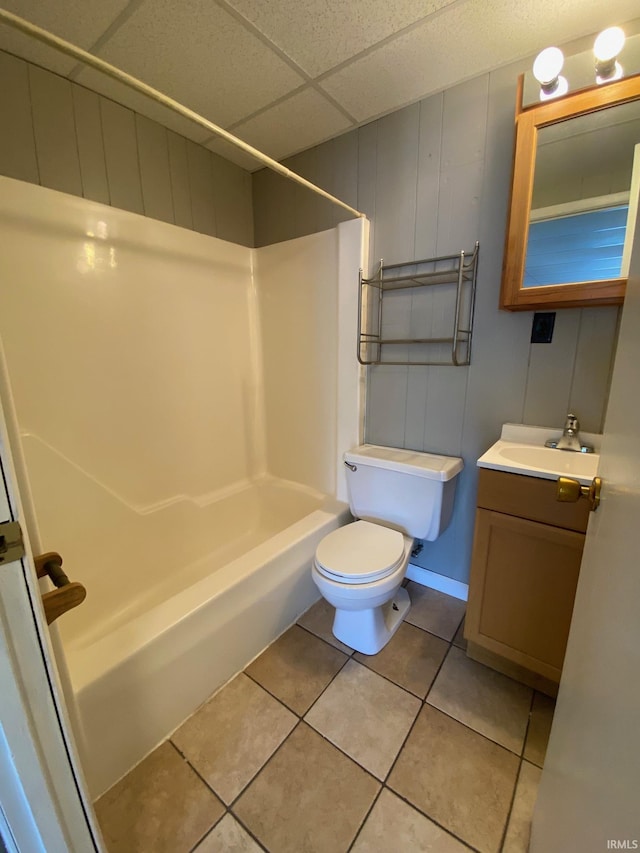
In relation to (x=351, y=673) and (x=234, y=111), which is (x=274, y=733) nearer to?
(x=351, y=673)

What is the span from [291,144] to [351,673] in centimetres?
250

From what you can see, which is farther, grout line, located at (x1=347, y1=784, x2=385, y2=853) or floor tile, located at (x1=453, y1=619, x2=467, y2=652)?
floor tile, located at (x1=453, y1=619, x2=467, y2=652)

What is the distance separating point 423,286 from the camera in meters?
1.61

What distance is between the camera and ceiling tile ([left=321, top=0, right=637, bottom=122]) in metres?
1.09

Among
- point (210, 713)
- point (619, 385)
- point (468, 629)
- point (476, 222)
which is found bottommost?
point (210, 713)

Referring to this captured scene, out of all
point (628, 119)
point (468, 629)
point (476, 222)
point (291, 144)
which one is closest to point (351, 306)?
point (476, 222)

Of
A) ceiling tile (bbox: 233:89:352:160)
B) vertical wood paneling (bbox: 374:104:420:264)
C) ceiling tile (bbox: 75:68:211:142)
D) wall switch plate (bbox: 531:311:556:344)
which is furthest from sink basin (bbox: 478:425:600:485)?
ceiling tile (bbox: 75:68:211:142)

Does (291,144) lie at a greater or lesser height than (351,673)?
greater

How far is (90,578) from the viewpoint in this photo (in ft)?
5.09

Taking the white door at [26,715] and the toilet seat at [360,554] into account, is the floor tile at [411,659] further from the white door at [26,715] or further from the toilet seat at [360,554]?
the white door at [26,715]

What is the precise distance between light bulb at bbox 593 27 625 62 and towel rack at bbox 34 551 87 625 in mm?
1927

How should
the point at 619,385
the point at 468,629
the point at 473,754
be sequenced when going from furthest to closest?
the point at 468,629 < the point at 473,754 < the point at 619,385

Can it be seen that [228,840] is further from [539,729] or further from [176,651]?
[539,729]

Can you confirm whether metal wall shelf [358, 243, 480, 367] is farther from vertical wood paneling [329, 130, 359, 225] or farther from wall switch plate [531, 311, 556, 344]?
vertical wood paneling [329, 130, 359, 225]
